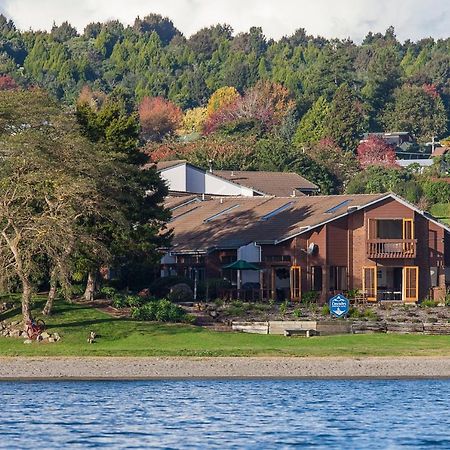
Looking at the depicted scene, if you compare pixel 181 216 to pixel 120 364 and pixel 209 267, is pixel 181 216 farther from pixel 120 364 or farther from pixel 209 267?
pixel 120 364

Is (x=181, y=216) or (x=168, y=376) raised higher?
(x=181, y=216)

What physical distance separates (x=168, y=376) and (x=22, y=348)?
7.87m

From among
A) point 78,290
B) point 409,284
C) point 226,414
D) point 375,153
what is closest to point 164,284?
point 78,290

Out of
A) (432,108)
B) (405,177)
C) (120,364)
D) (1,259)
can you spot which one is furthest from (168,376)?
(432,108)

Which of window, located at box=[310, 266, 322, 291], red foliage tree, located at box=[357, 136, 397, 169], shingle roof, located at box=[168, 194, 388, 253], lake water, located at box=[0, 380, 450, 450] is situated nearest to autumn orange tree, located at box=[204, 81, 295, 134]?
red foliage tree, located at box=[357, 136, 397, 169]

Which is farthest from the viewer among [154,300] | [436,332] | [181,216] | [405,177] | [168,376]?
[405,177]

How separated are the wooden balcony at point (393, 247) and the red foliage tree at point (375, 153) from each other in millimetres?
75655

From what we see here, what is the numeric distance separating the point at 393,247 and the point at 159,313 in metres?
22.2

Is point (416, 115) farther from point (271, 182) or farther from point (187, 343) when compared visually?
point (187, 343)

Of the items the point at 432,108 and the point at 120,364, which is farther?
the point at 432,108

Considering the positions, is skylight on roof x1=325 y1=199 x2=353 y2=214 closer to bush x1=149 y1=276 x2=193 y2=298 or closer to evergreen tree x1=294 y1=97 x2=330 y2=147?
bush x1=149 y1=276 x2=193 y2=298

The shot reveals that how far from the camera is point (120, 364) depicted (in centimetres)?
5194

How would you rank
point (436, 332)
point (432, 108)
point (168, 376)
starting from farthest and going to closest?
1. point (432, 108)
2. point (436, 332)
3. point (168, 376)

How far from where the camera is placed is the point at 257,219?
3268 inches
